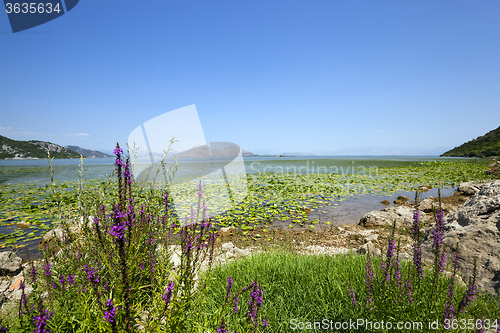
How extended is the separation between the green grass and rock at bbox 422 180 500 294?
2.43ft

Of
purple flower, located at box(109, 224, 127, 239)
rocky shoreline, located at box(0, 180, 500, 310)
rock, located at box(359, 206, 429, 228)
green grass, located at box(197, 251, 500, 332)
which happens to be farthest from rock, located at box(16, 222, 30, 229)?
rock, located at box(359, 206, 429, 228)

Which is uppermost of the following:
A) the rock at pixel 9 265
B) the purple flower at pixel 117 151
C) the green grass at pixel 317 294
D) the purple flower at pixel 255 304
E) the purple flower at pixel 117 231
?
the purple flower at pixel 117 151

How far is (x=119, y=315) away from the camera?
5.64 feet

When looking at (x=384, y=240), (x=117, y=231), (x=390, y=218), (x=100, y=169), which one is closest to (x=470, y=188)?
(x=390, y=218)

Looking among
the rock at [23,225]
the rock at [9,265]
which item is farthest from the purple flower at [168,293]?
the rock at [23,225]

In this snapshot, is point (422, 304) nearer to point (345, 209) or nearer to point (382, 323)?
point (382, 323)

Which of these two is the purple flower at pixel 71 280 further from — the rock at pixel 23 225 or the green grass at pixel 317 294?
the rock at pixel 23 225

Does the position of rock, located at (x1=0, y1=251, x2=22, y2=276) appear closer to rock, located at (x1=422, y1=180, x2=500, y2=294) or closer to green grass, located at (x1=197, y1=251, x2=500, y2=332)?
green grass, located at (x1=197, y1=251, x2=500, y2=332)

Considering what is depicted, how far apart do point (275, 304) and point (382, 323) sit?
4.51ft

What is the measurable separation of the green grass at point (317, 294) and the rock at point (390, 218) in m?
4.87

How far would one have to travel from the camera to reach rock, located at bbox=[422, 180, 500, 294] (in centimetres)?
373

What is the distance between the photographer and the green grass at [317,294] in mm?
2377

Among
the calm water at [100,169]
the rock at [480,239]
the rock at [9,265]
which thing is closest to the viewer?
the rock at [480,239]

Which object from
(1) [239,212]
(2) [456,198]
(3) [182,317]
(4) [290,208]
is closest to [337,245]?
(4) [290,208]
